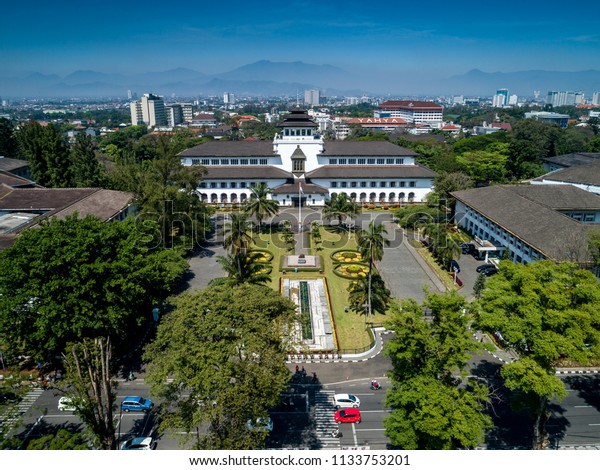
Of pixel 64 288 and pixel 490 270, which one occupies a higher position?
pixel 64 288

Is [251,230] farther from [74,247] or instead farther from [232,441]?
[232,441]

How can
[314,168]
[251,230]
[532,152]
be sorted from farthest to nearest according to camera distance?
1. [532,152]
2. [314,168]
3. [251,230]

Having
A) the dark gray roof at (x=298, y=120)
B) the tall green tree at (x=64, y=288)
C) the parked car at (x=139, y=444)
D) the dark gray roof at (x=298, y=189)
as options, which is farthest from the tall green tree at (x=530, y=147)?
the parked car at (x=139, y=444)

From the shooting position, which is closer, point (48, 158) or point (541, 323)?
point (541, 323)

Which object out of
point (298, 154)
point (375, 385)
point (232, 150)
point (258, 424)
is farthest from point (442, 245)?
point (232, 150)

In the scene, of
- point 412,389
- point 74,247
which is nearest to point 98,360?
point 74,247

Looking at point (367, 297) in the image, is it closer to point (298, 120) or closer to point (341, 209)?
point (341, 209)
